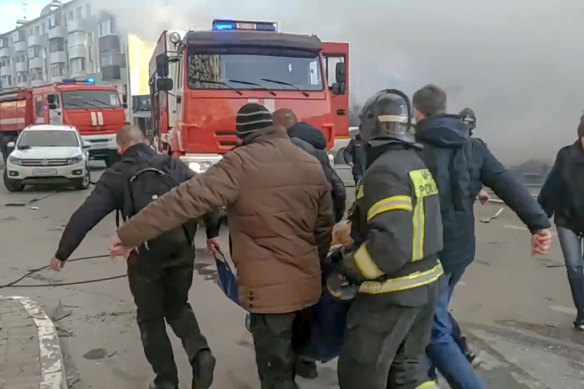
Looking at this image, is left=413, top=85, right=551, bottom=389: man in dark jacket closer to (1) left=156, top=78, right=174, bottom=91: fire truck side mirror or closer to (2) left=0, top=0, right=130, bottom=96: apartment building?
(1) left=156, top=78, right=174, bottom=91: fire truck side mirror

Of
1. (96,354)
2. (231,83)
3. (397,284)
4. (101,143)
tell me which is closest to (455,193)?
(397,284)

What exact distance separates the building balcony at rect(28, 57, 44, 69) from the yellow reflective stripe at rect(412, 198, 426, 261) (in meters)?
86.1

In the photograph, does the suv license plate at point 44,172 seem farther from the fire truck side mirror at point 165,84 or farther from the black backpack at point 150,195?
the black backpack at point 150,195

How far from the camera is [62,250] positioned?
3521mm

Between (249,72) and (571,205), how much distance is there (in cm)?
536

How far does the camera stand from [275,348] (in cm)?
295

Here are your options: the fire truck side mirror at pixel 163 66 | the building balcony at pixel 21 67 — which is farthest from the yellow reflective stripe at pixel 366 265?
the building balcony at pixel 21 67

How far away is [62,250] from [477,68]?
543 inches

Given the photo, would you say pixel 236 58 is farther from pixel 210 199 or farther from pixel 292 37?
pixel 210 199

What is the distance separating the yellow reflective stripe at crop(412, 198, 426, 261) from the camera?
2.60 metres

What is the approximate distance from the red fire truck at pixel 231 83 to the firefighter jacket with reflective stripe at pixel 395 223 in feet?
20.0

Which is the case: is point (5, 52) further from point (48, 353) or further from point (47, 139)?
point (48, 353)

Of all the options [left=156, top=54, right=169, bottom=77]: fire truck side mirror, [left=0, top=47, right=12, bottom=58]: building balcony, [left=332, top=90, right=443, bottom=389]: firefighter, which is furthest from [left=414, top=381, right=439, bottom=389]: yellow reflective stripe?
[left=0, top=47, right=12, bottom=58]: building balcony

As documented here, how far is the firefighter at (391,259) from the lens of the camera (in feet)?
8.38
